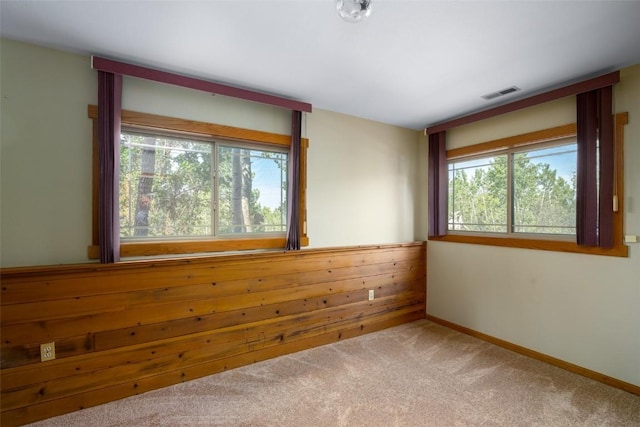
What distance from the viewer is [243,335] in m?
2.81

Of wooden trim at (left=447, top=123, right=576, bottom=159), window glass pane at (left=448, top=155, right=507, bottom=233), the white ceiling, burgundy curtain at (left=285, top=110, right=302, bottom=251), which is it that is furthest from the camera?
window glass pane at (left=448, top=155, right=507, bottom=233)

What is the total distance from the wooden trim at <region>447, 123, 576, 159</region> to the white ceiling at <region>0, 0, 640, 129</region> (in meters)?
0.42

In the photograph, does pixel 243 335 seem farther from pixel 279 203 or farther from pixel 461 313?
pixel 461 313

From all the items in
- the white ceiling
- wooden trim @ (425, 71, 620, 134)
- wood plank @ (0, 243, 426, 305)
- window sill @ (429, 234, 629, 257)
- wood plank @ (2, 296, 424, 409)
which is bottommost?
wood plank @ (2, 296, 424, 409)

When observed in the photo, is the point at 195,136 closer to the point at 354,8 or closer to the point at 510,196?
the point at 354,8

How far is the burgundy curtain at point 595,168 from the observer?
8.13 ft

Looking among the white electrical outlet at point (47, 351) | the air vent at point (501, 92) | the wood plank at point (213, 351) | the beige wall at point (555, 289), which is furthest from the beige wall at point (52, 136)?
the beige wall at point (555, 289)

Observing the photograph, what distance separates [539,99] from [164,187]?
11.5 ft

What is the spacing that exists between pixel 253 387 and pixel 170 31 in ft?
8.82

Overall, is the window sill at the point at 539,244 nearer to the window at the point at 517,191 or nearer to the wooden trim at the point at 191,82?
the window at the point at 517,191

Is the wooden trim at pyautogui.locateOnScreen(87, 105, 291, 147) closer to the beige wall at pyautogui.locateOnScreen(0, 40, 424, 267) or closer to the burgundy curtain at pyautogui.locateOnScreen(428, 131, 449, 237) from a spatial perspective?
the beige wall at pyautogui.locateOnScreen(0, 40, 424, 267)

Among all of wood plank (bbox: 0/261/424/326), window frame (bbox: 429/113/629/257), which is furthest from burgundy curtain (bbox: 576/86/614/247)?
wood plank (bbox: 0/261/424/326)

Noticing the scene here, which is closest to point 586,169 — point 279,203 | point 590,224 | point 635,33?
point 590,224

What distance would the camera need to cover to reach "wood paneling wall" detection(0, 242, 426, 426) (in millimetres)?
2053
